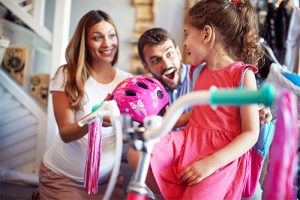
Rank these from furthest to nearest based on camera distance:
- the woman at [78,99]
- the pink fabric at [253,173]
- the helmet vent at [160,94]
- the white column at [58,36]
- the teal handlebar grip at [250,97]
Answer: the white column at [58,36]
the woman at [78,99]
the helmet vent at [160,94]
the pink fabric at [253,173]
the teal handlebar grip at [250,97]

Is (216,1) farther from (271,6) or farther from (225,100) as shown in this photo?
(271,6)

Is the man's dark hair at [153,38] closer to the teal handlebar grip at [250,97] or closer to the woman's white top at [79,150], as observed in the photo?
the woman's white top at [79,150]

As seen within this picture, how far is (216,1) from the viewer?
3.72 feet

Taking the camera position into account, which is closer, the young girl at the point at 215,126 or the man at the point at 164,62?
the young girl at the point at 215,126

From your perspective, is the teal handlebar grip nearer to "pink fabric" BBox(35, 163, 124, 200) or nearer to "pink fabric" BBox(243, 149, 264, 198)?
"pink fabric" BBox(243, 149, 264, 198)

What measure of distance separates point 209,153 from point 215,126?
87 millimetres

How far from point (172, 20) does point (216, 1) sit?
164 centimetres

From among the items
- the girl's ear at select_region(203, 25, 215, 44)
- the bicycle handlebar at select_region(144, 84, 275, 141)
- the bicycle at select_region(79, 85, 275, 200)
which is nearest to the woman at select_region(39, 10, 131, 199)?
the girl's ear at select_region(203, 25, 215, 44)

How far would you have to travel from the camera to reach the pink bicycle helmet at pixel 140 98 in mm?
1082

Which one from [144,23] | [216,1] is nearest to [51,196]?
[216,1]

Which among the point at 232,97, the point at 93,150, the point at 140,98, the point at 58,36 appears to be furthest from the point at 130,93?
the point at 58,36

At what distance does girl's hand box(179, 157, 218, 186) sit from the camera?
0.96 metres

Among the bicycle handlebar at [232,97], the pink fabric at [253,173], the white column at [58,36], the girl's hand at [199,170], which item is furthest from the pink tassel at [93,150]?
the white column at [58,36]

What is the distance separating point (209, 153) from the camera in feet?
3.34
